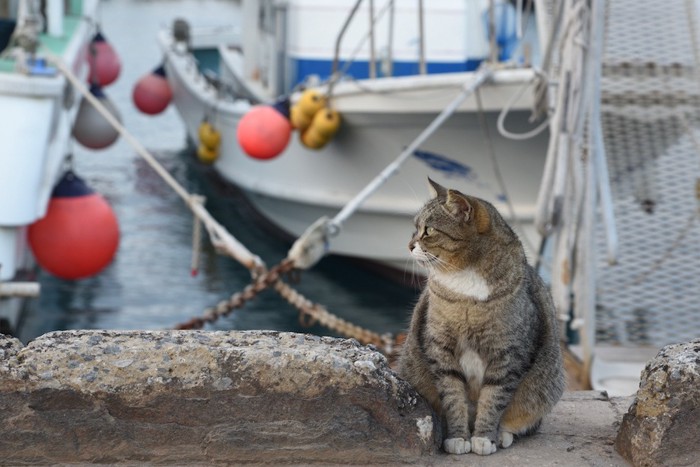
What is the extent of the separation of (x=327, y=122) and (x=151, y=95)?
5431 mm

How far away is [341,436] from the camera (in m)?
2.72

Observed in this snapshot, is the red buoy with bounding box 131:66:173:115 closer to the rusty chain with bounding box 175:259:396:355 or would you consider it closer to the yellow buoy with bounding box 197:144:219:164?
the yellow buoy with bounding box 197:144:219:164

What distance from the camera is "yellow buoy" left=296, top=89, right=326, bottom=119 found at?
947 cm

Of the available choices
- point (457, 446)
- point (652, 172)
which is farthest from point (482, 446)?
point (652, 172)

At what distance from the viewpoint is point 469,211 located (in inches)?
115

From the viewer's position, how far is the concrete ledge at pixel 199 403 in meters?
2.62

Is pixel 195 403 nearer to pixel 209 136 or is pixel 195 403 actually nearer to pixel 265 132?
pixel 265 132

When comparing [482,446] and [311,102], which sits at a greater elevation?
[482,446]

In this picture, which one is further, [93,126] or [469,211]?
[93,126]

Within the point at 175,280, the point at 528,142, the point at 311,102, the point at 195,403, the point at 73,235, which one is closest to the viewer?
the point at 195,403

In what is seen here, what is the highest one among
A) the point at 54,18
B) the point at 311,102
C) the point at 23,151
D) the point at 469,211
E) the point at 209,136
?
the point at 469,211

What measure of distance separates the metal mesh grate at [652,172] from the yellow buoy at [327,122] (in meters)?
2.32

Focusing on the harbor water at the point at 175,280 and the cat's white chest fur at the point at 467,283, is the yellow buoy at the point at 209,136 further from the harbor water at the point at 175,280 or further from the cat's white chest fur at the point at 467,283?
the cat's white chest fur at the point at 467,283

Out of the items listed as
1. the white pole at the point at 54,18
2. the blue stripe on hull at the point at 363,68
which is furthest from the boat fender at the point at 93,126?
the blue stripe on hull at the point at 363,68
